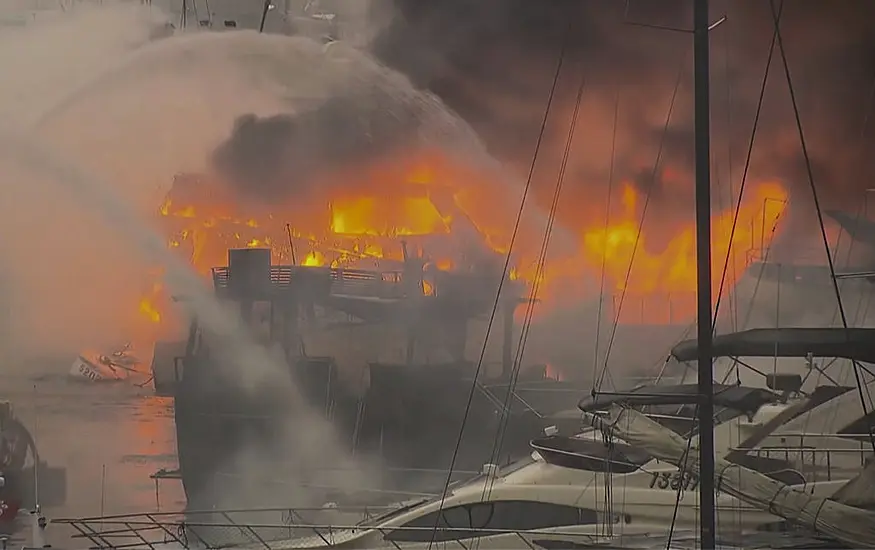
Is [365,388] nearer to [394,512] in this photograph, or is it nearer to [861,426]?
[394,512]

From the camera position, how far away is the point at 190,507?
8.95 ft

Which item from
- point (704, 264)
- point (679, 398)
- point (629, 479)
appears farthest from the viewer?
point (629, 479)

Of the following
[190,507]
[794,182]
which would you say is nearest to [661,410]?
[794,182]

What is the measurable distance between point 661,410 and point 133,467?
1.42 m

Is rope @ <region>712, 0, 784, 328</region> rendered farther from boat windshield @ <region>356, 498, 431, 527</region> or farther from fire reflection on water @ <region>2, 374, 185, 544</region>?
fire reflection on water @ <region>2, 374, 185, 544</region>

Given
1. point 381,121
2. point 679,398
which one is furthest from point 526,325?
point 381,121

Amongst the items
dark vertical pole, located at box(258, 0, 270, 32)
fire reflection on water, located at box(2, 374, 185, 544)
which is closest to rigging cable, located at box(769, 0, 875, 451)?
dark vertical pole, located at box(258, 0, 270, 32)

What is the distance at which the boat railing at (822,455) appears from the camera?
270 centimetres

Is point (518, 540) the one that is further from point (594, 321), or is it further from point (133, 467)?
point (133, 467)

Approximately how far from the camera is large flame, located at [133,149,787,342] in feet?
8.98

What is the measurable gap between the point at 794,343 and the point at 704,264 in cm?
43

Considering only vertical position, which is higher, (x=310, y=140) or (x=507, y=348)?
(x=310, y=140)

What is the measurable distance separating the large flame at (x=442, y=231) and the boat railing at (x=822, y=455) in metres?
0.43

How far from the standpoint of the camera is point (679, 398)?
2.54 meters
